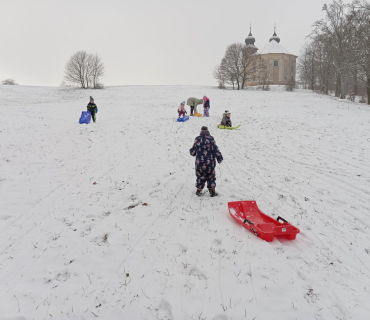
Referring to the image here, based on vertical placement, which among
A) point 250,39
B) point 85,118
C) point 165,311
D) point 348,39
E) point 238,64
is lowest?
point 165,311

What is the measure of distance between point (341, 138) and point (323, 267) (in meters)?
9.81

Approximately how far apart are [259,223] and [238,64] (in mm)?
51852

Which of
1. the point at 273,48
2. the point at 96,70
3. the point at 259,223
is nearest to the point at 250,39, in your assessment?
the point at 273,48

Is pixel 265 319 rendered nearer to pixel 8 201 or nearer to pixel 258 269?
pixel 258 269

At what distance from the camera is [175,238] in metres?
4.56

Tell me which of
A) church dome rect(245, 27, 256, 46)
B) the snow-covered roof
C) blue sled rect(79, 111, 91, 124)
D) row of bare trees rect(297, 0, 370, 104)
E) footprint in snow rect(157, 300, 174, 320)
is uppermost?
church dome rect(245, 27, 256, 46)

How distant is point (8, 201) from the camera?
595 centimetres

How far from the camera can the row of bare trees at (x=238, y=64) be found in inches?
1962

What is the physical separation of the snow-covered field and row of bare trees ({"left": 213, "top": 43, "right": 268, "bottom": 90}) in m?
45.1

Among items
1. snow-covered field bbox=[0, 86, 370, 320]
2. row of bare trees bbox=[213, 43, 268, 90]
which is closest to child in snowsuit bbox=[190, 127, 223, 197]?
snow-covered field bbox=[0, 86, 370, 320]

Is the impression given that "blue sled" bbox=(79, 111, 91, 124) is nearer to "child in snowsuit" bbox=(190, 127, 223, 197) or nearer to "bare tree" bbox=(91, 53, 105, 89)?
"child in snowsuit" bbox=(190, 127, 223, 197)

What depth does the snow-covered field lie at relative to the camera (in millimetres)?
3160

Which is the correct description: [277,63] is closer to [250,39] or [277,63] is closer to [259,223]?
[250,39]

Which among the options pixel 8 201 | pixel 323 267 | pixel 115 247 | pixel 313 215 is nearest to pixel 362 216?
pixel 313 215
